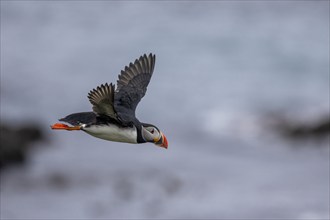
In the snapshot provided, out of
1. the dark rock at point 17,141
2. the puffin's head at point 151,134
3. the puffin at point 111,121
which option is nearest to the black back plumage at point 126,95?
the puffin at point 111,121

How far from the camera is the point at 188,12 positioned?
72.5 feet

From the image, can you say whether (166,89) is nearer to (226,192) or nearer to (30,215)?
(226,192)

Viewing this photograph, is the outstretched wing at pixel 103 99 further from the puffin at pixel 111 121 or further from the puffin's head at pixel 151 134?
the puffin's head at pixel 151 134

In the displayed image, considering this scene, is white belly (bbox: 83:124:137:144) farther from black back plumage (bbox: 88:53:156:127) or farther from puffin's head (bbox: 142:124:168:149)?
puffin's head (bbox: 142:124:168:149)

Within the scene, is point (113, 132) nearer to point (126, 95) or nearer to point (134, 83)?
point (126, 95)

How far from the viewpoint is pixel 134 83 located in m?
8.52

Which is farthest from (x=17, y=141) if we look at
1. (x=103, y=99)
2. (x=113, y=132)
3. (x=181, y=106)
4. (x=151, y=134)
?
(x=103, y=99)

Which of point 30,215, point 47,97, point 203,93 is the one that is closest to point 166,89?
point 203,93

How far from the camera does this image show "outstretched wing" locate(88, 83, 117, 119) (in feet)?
21.2

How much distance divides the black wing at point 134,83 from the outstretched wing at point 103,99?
96 centimetres

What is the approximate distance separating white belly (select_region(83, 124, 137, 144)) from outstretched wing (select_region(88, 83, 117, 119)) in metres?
0.17

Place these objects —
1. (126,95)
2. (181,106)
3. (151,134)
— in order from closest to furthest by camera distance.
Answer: (151,134) < (126,95) < (181,106)

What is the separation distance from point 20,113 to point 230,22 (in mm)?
8844

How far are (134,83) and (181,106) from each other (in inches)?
290
